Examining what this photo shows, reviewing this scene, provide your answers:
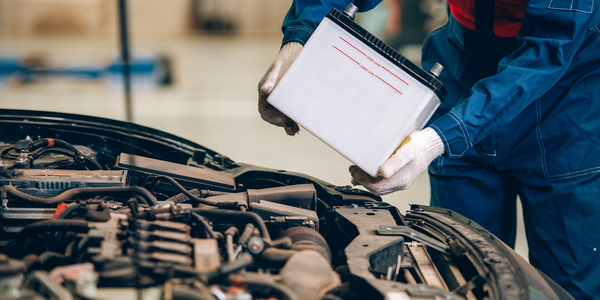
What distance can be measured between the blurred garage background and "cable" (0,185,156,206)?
6.07 feet

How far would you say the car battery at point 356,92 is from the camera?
0.98 m

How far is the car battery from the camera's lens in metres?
0.98

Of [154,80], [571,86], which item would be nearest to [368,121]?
[571,86]

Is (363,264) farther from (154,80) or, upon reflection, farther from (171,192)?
(154,80)

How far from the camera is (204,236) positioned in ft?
3.03

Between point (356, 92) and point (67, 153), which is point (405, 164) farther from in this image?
point (67, 153)

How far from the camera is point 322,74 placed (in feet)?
3.37

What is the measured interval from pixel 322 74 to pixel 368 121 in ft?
0.48

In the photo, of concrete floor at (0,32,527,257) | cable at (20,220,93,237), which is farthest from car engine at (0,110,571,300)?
concrete floor at (0,32,527,257)

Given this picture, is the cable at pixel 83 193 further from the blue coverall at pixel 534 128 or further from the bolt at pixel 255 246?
the blue coverall at pixel 534 128

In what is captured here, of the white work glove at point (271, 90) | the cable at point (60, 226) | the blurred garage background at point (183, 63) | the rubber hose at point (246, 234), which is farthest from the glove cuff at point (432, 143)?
the blurred garage background at point (183, 63)

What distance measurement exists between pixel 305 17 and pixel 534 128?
2.36ft

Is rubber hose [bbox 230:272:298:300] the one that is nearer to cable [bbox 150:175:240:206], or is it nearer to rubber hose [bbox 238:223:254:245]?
rubber hose [bbox 238:223:254:245]

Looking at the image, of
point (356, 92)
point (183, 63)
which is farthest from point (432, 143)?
point (183, 63)
